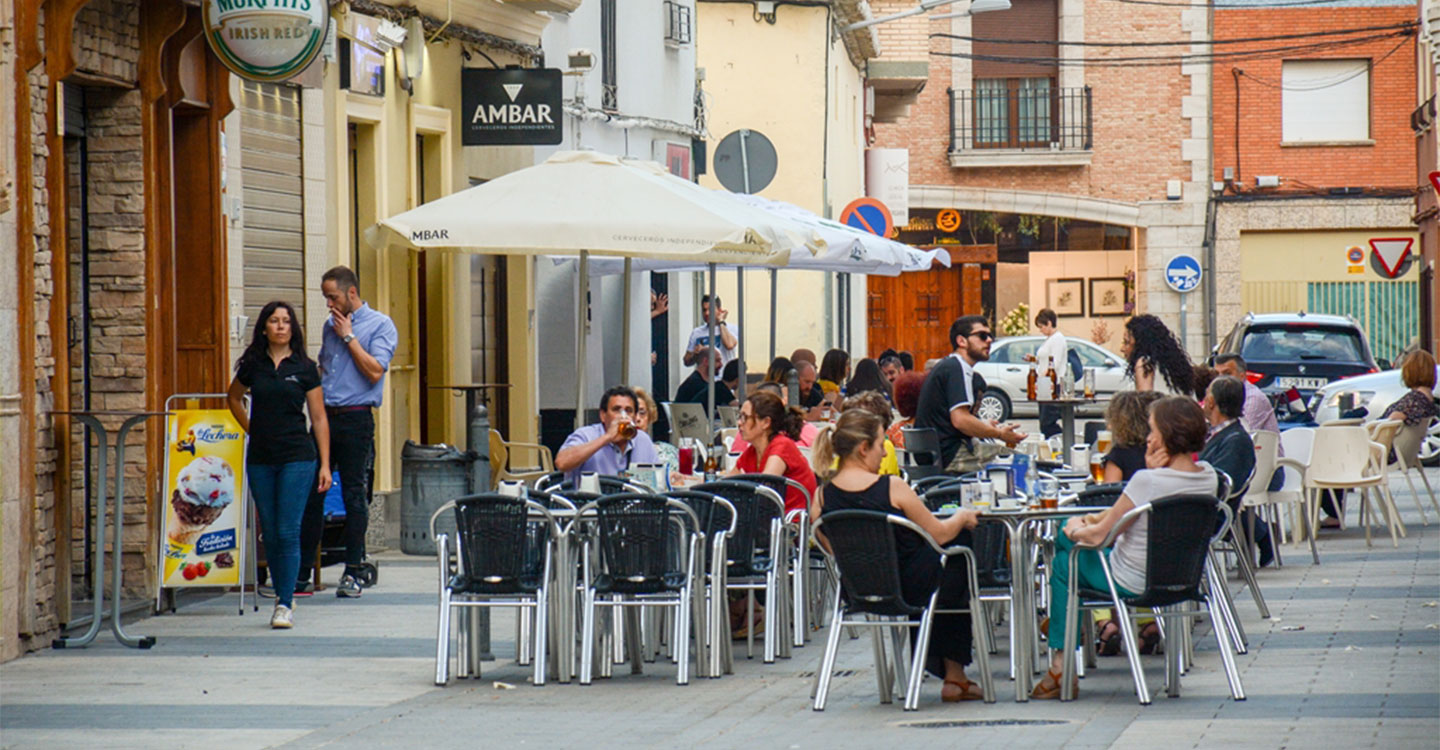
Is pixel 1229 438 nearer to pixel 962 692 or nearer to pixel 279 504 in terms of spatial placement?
pixel 962 692

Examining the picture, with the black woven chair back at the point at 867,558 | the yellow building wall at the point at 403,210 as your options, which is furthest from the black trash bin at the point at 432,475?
the black woven chair back at the point at 867,558

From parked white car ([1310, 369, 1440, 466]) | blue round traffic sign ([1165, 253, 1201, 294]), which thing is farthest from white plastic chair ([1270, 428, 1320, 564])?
blue round traffic sign ([1165, 253, 1201, 294])

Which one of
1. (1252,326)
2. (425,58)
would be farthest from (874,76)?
(425,58)

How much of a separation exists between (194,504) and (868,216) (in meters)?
12.3

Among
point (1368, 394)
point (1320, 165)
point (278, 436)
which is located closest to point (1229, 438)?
point (278, 436)

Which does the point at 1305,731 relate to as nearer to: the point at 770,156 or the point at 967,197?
the point at 770,156

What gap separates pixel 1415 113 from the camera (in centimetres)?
3594

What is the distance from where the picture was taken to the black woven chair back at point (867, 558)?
878cm

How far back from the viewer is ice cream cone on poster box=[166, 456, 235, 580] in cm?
1154

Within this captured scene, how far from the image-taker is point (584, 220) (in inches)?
519

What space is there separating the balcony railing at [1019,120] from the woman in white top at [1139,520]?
36.0m

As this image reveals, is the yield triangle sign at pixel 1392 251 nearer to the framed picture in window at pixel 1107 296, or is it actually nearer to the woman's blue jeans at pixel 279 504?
the framed picture in window at pixel 1107 296

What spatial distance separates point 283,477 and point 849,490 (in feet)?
13.0

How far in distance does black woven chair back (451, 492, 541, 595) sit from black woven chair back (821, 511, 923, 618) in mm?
1502
